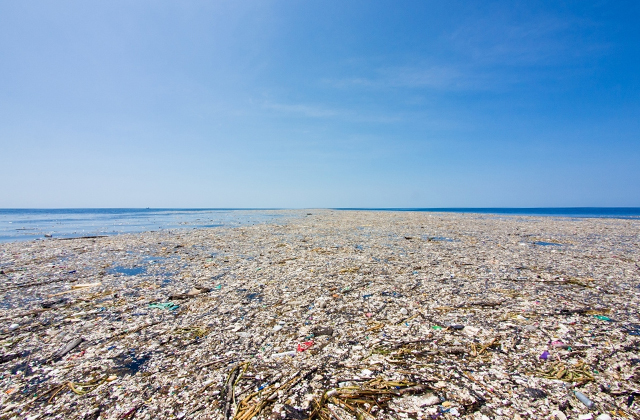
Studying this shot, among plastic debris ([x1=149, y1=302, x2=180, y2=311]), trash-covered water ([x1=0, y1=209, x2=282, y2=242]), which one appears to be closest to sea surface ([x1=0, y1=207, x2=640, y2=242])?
trash-covered water ([x1=0, y1=209, x2=282, y2=242])

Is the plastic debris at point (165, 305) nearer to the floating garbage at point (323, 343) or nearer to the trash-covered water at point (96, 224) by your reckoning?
the floating garbage at point (323, 343)

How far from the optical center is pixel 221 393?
11.1ft

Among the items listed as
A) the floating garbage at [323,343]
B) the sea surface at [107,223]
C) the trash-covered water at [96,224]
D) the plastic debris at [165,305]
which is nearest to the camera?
the floating garbage at [323,343]

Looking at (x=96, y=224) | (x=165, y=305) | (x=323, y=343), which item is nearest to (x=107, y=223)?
(x=96, y=224)

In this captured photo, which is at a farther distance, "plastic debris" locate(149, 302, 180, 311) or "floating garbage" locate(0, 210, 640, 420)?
"plastic debris" locate(149, 302, 180, 311)

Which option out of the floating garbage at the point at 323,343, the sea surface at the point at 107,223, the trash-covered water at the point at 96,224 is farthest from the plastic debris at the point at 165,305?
the sea surface at the point at 107,223

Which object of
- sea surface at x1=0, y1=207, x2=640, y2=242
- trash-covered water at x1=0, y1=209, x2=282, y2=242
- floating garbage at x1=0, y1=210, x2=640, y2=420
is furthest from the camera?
sea surface at x1=0, y1=207, x2=640, y2=242

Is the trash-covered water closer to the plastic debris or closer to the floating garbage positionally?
the floating garbage

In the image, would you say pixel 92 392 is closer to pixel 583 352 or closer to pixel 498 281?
pixel 583 352

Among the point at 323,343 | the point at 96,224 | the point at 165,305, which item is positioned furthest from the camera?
the point at 96,224

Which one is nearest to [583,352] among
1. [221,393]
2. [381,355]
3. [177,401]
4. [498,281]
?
[381,355]

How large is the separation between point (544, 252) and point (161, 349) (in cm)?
1569

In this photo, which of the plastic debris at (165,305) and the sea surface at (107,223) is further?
the sea surface at (107,223)

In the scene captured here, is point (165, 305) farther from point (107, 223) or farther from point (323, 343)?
point (107, 223)
